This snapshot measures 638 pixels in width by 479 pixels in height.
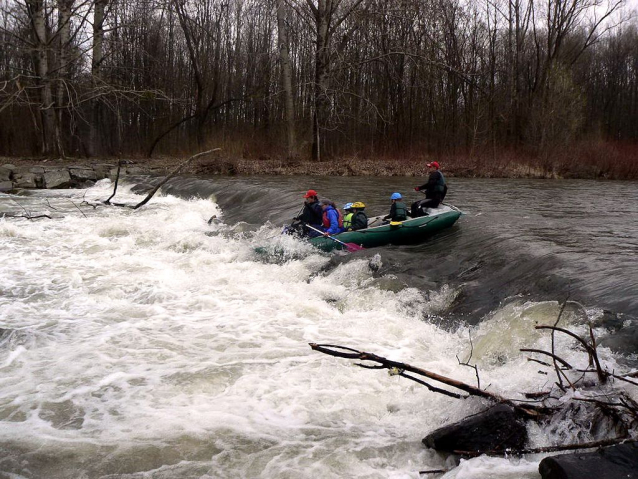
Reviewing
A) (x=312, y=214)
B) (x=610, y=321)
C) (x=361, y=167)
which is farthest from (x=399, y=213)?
(x=361, y=167)

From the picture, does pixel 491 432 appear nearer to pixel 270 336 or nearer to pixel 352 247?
pixel 270 336

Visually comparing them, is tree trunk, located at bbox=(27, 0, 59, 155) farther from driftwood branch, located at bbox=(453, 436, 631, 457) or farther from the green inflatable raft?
driftwood branch, located at bbox=(453, 436, 631, 457)

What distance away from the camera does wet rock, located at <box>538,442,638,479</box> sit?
8.89ft

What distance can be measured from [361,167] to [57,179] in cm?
1093

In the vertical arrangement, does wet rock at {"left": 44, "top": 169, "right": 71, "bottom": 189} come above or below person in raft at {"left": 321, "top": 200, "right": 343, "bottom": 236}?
above

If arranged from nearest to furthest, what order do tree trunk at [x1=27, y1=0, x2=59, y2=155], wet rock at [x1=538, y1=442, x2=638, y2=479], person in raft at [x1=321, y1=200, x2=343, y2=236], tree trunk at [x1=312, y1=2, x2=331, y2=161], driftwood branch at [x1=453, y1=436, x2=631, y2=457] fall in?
wet rock at [x1=538, y1=442, x2=638, y2=479] < driftwood branch at [x1=453, y1=436, x2=631, y2=457] < person in raft at [x1=321, y1=200, x2=343, y2=236] < tree trunk at [x1=27, y1=0, x2=59, y2=155] < tree trunk at [x1=312, y1=2, x2=331, y2=161]

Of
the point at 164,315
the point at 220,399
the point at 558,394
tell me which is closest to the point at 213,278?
the point at 164,315

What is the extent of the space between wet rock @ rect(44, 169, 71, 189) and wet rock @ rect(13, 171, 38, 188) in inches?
14.7

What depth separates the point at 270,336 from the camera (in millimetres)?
5633

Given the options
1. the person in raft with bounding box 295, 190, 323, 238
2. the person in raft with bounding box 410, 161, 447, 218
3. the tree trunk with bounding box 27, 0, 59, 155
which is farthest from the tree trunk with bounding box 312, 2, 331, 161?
the person in raft with bounding box 295, 190, 323, 238

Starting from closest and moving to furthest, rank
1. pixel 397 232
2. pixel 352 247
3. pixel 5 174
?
pixel 352 247, pixel 397 232, pixel 5 174

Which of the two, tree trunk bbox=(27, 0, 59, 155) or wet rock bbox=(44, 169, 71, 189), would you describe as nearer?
wet rock bbox=(44, 169, 71, 189)

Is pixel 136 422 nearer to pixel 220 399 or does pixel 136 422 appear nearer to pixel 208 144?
pixel 220 399

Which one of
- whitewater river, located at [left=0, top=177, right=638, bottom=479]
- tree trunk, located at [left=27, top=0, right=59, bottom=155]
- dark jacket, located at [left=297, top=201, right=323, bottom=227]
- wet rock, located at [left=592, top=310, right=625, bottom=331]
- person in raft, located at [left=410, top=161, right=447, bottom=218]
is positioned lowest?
whitewater river, located at [left=0, top=177, right=638, bottom=479]
